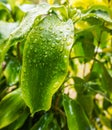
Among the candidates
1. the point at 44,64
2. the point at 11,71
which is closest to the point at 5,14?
the point at 11,71

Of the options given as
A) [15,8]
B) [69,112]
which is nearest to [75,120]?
[69,112]

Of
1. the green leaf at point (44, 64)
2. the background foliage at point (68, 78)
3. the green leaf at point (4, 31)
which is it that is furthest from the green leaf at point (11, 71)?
the green leaf at point (44, 64)

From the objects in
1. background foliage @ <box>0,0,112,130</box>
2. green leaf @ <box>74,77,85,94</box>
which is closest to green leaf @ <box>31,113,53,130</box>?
background foliage @ <box>0,0,112,130</box>

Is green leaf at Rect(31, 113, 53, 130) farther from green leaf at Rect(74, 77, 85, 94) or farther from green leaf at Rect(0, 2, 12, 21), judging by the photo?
green leaf at Rect(0, 2, 12, 21)

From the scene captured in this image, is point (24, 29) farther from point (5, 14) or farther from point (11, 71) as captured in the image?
point (5, 14)

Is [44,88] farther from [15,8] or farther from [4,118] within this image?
[15,8]

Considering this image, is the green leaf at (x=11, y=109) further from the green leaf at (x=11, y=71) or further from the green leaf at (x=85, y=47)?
the green leaf at (x=85, y=47)
